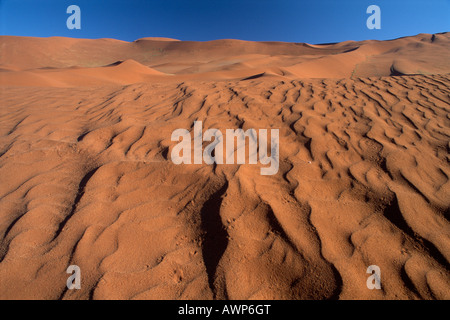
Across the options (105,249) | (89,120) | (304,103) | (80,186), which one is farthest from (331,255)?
(89,120)

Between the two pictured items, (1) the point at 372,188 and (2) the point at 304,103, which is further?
(2) the point at 304,103

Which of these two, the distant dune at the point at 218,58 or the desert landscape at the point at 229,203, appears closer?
the desert landscape at the point at 229,203

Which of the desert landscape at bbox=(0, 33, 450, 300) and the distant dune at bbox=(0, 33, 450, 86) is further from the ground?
the distant dune at bbox=(0, 33, 450, 86)

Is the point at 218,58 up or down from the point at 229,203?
up

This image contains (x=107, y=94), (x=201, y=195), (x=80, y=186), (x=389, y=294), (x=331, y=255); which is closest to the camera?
(x=389, y=294)

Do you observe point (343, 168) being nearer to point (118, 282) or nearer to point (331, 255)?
point (331, 255)

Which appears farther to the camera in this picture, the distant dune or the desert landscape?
the distant dune

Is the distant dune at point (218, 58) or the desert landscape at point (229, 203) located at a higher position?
the distant dune at point (218, 58)

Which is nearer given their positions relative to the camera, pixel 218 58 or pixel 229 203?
pixel 229 203
